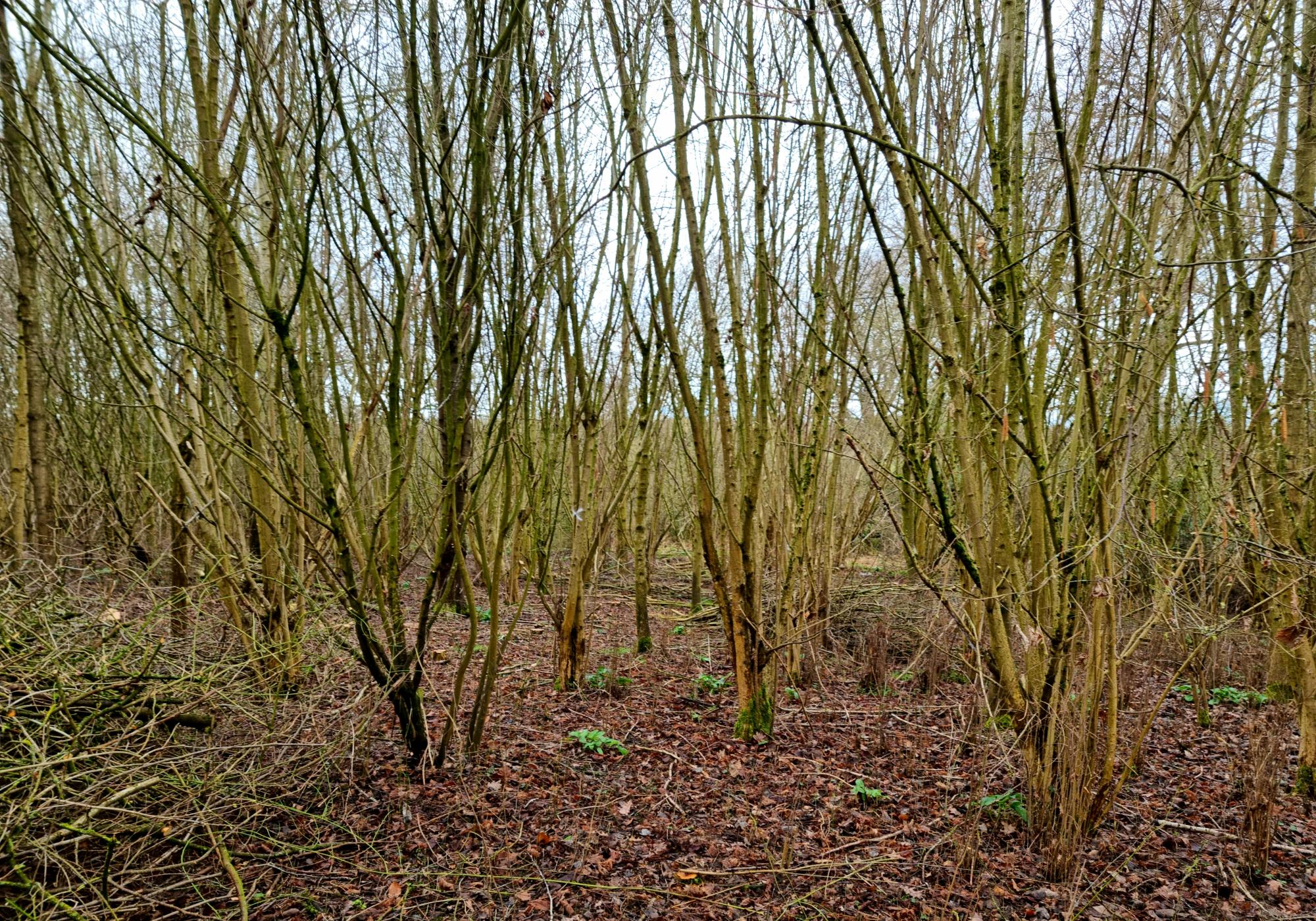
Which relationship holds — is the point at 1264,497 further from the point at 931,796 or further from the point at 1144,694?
the point at 931,796

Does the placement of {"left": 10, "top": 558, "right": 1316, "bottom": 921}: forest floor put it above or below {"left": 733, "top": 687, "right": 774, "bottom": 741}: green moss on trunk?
below

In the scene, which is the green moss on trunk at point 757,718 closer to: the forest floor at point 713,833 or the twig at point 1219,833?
the forest floor at point 713,833

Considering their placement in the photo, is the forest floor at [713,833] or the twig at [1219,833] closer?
the forest floor at [713,833]

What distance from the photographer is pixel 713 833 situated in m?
2.87

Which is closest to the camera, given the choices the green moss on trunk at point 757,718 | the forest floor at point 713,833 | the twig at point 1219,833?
the forest floor at point 713,833

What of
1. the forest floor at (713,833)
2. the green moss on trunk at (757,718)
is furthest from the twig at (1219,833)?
the green moss on trunk at (757,718)

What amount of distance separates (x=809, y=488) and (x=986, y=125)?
83.7 inches

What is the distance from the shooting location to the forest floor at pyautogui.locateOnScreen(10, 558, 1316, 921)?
240cm

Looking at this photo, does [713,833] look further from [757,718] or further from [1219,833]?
[1219,833]

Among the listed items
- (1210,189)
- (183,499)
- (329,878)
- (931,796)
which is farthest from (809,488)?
(183,499)

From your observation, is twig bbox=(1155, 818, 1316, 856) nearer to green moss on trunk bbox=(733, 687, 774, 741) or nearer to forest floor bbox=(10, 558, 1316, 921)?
forest floor bbox=(10, 558, 1316, 921)

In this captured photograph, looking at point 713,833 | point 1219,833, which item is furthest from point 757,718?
point 1219,833

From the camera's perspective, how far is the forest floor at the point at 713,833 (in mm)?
2404

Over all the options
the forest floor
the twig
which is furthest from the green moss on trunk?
the twig
